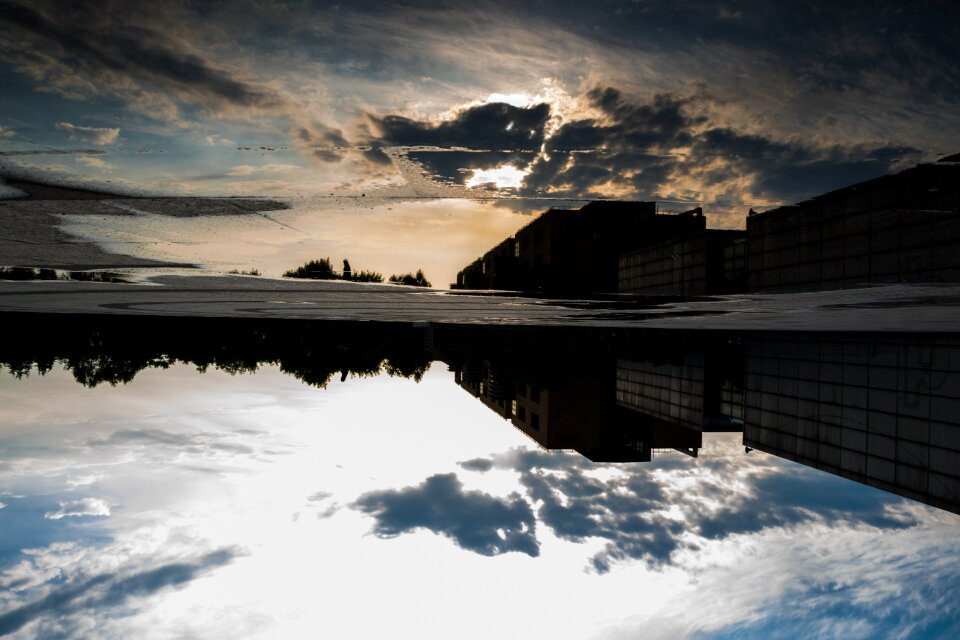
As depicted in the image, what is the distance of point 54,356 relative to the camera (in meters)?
63.4

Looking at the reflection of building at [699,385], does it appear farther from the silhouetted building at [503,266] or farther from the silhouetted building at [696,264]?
the silhouetted building at [503,266]

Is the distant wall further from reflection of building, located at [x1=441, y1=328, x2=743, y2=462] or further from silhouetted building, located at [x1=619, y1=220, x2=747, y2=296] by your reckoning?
reflection of building, located at [x1=441, y1=328, x2=743, y2=462]

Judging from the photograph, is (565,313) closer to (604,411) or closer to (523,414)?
(604,411)

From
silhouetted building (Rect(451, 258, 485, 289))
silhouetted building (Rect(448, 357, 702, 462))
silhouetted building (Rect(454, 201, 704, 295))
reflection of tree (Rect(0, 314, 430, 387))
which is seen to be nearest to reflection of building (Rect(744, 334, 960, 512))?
silhouetted building (Rect(448, 357, 702, 462))

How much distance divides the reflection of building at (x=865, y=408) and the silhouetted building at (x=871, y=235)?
376 centimetres

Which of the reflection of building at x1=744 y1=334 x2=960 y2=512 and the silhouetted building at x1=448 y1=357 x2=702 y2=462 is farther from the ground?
the reflection of building at x1=744 y1=334 x2=960 y2=512

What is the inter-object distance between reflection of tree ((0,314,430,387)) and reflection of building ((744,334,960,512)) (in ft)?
136

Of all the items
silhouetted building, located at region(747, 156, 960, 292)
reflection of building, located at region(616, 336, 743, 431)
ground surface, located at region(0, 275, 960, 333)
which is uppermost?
silhouetted building, located at region(747, 156, 960, 292)

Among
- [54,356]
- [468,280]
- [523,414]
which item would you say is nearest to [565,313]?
[523,414]

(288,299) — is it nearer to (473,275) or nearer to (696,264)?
(696,264)

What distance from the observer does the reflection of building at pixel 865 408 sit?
918 inches

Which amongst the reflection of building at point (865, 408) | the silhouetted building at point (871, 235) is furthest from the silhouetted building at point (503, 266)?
the reflection of building at point (865, 408)

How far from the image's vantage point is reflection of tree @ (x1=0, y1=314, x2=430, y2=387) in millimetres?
60544

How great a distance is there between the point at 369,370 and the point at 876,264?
191 ft
